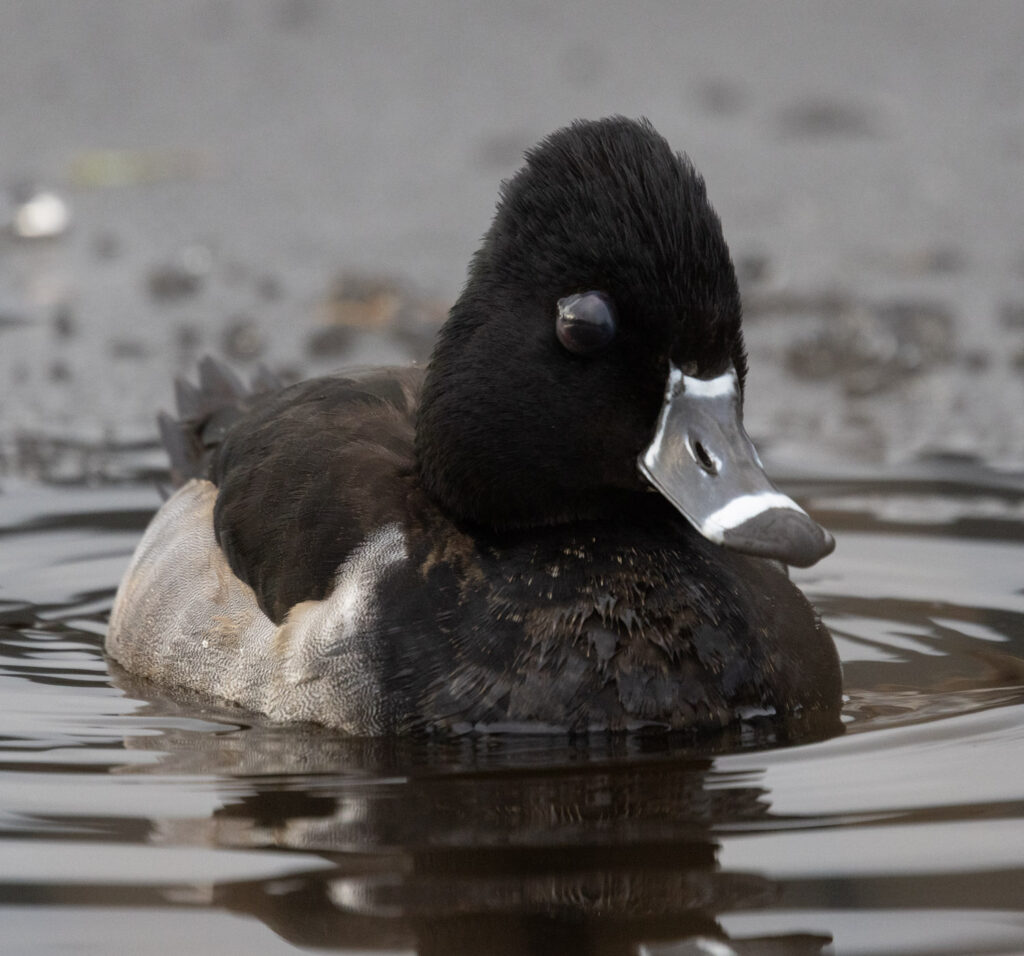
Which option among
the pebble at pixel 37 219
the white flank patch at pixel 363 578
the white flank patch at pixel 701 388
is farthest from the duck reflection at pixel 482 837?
the pebble at pixel 37 219

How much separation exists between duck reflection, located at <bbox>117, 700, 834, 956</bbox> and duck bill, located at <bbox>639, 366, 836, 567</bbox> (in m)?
0.57

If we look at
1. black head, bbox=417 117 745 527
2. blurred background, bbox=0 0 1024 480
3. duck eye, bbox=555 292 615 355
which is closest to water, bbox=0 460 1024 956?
black head, bbox=417 117 745 527

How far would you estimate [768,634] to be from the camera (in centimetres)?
469

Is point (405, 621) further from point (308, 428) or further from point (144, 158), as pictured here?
point (144, 158)

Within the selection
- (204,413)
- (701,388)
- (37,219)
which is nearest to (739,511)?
(701,388)

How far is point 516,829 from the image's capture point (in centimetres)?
397

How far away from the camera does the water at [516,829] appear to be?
11.5 feet

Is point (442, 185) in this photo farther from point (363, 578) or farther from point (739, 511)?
point (739, 511)

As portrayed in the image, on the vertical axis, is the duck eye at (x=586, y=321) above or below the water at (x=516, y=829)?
above

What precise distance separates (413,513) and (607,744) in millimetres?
780

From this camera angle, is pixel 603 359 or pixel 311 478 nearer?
pixel 603 359

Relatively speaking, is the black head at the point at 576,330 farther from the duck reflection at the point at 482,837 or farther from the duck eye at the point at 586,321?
the duck reflection at the point at 482,837

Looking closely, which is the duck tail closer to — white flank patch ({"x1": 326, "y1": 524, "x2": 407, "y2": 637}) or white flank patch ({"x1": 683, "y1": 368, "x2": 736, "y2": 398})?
white flank patch ({"x1": 326, "y1": 524, "x2": 407, "y2": 637})

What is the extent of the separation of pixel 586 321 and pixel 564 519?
0.56 metres
